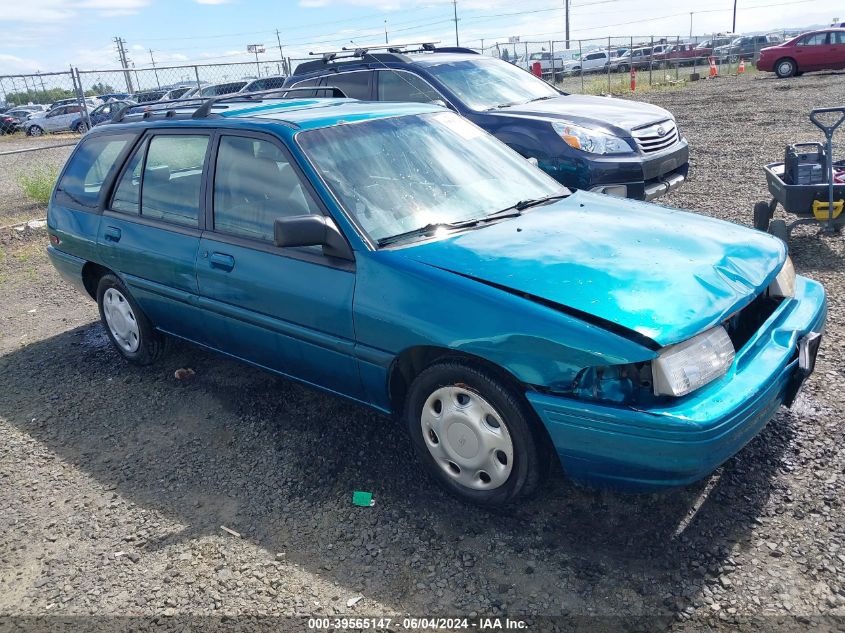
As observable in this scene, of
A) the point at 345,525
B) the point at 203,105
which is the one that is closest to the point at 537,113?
the point at 203,105

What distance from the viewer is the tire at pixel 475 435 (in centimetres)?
276

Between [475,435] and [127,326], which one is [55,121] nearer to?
[127,326]

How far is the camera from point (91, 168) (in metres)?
4.86

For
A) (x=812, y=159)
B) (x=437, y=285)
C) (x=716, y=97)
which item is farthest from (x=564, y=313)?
(x=716, y=97)

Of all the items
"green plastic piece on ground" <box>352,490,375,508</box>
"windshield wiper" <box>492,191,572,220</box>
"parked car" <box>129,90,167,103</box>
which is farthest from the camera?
"parked car" <box>129,90,167,103</box>

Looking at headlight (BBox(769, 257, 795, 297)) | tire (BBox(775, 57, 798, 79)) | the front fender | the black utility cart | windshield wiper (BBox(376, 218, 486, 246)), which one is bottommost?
tire (BBox(775, 57, 798, 79))

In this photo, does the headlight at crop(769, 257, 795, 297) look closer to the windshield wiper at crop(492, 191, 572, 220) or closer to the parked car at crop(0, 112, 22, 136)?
the windshield wiper at crop(492, 191, 572, 220)

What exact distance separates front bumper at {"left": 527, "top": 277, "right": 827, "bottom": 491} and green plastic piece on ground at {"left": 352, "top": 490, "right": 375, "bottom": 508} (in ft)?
3.15

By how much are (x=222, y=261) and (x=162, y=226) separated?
2.26ft

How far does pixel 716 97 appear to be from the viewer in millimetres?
18969

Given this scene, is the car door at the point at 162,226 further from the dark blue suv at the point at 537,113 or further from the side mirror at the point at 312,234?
the dark blue suv at the point at 537,113

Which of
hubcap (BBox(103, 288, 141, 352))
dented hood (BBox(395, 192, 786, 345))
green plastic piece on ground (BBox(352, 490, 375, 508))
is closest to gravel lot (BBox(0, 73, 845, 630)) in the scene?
green plastic piece on ground (BBox(352, 490, 375, 508))

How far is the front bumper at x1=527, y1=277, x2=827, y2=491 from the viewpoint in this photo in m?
2.45

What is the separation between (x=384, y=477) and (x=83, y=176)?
10.7ft
